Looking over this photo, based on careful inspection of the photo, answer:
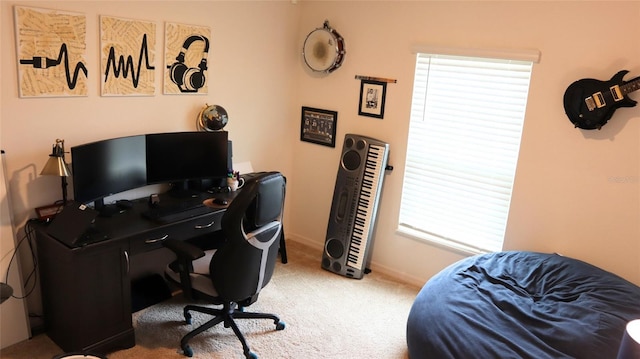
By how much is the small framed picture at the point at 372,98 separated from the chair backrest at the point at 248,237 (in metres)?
1.43

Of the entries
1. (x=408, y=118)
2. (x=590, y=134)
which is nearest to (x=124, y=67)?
(x=408, y=118)

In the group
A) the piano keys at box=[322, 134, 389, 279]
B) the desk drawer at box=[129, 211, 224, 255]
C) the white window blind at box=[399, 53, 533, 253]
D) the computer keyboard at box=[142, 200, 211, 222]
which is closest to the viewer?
the desk drawer at box=[129, 211, 224, 255]

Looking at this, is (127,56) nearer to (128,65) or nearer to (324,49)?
(128,65)

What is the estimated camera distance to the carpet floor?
2.85 meters

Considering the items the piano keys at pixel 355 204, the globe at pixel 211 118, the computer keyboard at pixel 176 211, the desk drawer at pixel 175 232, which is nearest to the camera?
the desk drawer at pixel 175 232

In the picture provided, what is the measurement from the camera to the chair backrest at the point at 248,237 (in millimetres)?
2529

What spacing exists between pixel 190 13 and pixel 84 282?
1.91m

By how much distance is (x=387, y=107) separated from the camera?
3820 millimetres

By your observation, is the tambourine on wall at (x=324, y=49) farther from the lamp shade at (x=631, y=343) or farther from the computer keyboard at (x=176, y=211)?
the lamp shade at (x=631, y=343)

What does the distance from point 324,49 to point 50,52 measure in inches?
80.4

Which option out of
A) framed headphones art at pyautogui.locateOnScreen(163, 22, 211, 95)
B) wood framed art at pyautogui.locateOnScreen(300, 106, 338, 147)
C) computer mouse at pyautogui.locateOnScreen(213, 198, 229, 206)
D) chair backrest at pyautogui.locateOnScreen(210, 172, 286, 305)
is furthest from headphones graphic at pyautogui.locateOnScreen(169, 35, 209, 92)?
chair backrest at pyautogui.locateOnScreen(210, 172, 286, 305)

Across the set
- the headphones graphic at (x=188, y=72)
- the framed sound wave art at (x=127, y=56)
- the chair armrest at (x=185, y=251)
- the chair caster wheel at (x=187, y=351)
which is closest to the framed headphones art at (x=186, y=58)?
the headphones graphic at (x=188, y=72)

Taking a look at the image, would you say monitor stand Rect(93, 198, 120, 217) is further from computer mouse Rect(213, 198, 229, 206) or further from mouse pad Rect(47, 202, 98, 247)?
computer mouse Rect(213, 198, 229, 206)

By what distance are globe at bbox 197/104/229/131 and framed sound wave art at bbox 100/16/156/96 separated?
43cm
